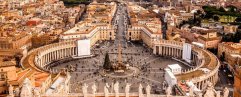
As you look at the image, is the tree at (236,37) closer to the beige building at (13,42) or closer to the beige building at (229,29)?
the beige building at (229,29)

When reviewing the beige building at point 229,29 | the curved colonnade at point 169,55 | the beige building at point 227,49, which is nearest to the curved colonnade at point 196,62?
the curved colonnade at point 169,55

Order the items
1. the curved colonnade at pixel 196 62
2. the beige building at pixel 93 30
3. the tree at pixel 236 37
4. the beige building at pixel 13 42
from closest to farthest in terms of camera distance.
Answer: the curved colonnade at pixel 196 62 → the beige building at pixel 13 42 → the tree at pixel 236 37 → the beige building at pixel 93 30

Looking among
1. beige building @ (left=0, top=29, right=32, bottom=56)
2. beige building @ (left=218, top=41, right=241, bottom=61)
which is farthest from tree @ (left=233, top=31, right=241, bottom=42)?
beige building @ (left=0, top=29, right=32, bottom=56)

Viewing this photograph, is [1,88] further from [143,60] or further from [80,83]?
[143,60]

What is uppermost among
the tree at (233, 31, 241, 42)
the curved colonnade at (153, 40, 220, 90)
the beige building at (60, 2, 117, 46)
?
the beige building at (60, 2, 117, 46)

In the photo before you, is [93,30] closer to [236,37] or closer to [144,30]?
[144,30]

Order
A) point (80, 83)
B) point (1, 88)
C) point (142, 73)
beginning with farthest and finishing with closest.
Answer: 1. point (142, 73)
2. point (80, 83)
3. point (1, 88)

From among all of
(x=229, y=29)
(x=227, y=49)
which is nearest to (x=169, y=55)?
(x=227, y=49)

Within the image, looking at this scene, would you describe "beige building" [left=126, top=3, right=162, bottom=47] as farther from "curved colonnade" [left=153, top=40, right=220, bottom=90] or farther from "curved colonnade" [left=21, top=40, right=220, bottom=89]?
"curved colonnade" [left=21, top=40, right=220, bottom=89]

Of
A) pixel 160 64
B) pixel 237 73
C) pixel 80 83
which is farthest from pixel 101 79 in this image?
pixel 237 73
